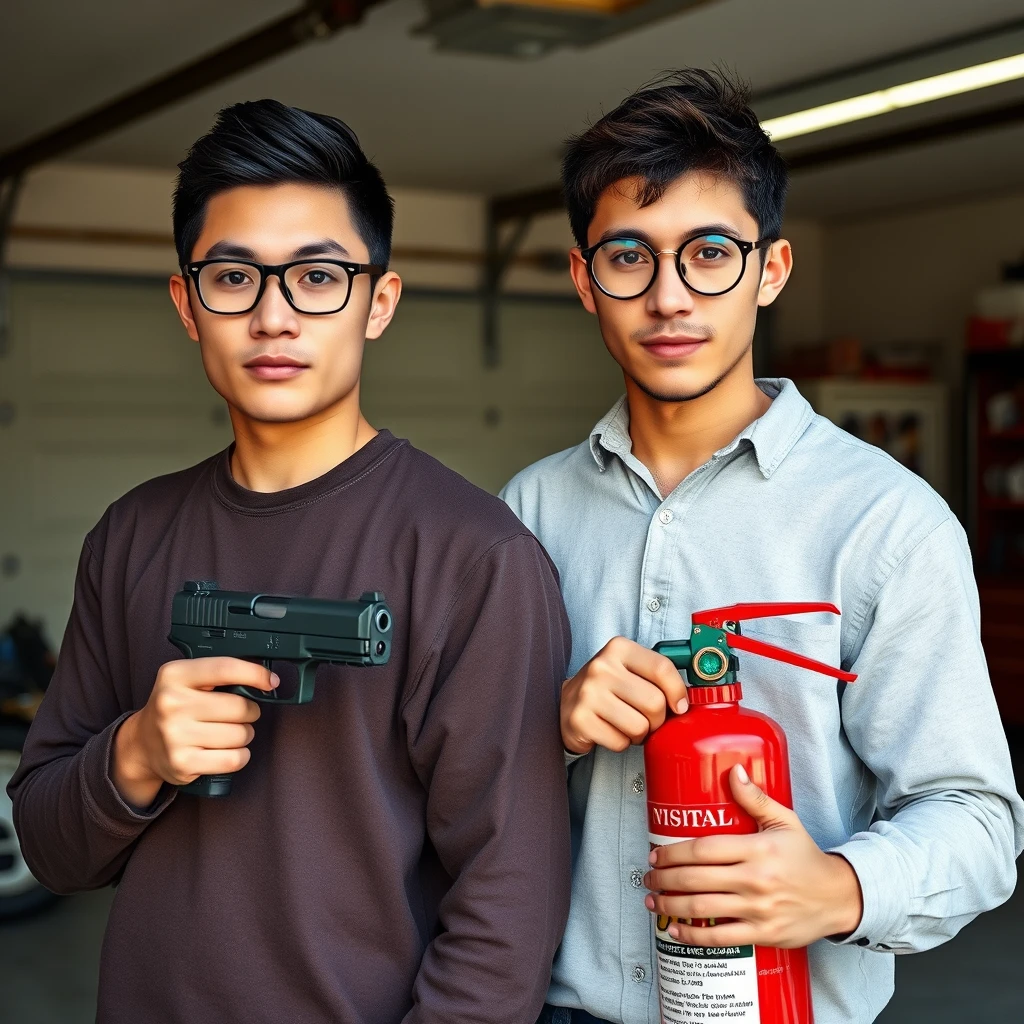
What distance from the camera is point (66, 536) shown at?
24.3ft

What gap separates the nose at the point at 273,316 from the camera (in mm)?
1381

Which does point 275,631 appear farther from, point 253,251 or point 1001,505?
point 1001,505

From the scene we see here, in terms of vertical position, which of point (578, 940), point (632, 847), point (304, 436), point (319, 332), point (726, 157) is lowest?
point (578, 940)

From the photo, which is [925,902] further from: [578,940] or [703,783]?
[578,940]

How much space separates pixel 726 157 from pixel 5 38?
451 centimetres

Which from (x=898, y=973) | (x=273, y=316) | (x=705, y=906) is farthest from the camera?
(x=898, y=973)

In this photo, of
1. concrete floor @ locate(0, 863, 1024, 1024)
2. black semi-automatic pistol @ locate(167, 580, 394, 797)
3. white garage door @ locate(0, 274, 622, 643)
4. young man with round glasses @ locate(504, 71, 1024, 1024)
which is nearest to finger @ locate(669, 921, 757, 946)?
young man with round glasses @ locate(504, 71, 1024, 1024)

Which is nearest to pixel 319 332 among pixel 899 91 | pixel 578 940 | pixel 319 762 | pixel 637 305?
pixel 637 305

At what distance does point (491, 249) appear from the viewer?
8.67 m

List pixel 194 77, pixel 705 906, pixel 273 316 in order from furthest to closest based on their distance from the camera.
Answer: pixel 194 77, pixel 273 316, pixel 705 906

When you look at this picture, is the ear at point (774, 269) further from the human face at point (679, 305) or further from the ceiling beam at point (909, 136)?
the ceiling beam at point (909, 136)

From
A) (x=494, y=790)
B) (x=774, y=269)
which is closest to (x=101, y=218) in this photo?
(x=774, y=269)

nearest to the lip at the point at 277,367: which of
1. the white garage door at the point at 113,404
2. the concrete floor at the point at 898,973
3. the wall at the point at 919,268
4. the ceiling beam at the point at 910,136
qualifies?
the concrete floor at the point at 898,973

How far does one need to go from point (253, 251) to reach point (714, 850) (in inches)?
31.7
